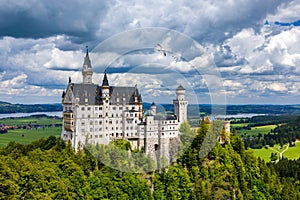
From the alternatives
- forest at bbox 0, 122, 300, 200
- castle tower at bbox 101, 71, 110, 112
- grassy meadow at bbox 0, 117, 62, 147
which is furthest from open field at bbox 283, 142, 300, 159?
castle tower at bbox 101, 71, 110, 112

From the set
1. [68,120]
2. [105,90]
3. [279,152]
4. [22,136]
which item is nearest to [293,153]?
[279,152]

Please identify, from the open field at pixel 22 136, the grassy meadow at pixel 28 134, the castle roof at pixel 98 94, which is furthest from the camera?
the grassy meadow at pixel 28 134

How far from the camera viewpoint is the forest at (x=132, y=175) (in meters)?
39.8

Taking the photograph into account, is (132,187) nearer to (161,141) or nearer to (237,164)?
(161,141)

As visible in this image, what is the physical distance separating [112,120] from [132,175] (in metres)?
8.09

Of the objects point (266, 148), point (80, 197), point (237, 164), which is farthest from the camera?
point (266, 148)

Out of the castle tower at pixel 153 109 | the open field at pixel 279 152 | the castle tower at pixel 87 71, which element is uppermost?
the castle tower at pixel 87 71

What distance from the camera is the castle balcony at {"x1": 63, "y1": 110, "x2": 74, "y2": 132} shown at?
158 feet

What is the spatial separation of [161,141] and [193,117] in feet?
17.7

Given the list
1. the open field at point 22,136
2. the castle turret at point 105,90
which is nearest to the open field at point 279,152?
the open field at point 22,136

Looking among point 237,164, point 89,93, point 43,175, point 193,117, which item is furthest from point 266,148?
point 43,175

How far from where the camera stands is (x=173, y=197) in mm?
46875

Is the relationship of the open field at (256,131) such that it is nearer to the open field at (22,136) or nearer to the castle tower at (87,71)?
the open field at (22,136)

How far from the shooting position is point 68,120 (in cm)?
4875
